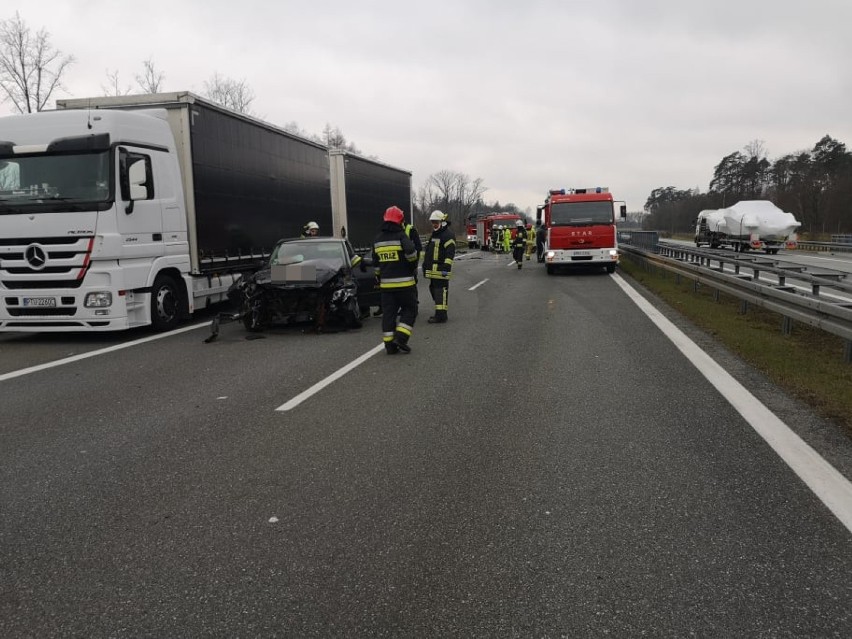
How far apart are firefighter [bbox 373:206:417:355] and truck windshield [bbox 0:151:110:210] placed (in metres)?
3.93

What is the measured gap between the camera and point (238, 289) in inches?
402

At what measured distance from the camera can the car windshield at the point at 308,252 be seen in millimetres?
10945

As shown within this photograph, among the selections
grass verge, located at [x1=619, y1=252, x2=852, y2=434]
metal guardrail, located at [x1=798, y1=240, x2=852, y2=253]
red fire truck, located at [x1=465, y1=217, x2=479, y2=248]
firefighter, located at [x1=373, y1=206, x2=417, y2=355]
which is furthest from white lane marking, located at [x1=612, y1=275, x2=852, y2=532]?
red fire truck, located at [x1=465, y1=217, x2=479, y2=248]

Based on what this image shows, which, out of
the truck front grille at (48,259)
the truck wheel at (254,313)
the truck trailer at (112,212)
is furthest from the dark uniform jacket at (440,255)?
the truck front grille at (48,259)

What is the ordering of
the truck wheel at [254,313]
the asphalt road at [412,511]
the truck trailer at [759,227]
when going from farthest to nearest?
the truck trailer at [759,227], the truck wheel at [254,313], the asphalt road at [412,511]

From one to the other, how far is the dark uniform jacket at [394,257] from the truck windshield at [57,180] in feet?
12.8

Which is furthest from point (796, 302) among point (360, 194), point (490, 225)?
point (490, 225)

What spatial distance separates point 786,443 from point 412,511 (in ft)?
9.06

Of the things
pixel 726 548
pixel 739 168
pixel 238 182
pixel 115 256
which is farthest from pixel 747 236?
pixel 739 168

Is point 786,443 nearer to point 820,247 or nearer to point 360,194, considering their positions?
point 360,194

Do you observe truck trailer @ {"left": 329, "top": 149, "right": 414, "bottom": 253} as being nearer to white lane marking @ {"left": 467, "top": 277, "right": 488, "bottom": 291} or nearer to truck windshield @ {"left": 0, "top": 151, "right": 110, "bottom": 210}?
white lane marking @ {"left": 467, "top": 277, "right": 488, "bottom": 291}

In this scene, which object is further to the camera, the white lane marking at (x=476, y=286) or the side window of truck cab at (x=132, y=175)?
the white lane marking at (x=476, y=286)

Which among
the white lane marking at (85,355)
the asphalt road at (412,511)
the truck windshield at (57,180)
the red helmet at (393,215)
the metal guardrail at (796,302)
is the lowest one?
the asphalt road at (412,511)

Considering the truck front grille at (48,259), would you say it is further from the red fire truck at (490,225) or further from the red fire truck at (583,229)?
the red fire truck at (490,225)
